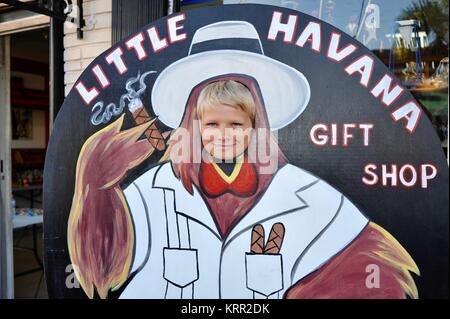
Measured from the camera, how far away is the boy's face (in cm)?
247

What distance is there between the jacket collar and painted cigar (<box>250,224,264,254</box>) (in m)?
0.04

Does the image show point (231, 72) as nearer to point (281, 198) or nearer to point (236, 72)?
point (236, 72)

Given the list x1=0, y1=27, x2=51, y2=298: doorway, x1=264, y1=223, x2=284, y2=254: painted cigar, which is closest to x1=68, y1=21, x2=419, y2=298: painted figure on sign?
x1=264, y1=223, x2=284, y2=254: painted cigar

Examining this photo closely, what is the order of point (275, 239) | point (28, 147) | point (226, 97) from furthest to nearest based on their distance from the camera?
point (28, 147)
point (226, 97)
point (275, 239)

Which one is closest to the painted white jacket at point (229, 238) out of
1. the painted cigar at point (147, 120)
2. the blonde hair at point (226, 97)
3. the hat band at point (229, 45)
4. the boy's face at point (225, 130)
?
the painted cigar at point (147, 120)

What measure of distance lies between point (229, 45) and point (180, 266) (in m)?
1.51

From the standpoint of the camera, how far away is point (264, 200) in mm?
2422

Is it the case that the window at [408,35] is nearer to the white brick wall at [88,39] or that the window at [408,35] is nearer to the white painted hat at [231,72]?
the white painted hat at [231,72]

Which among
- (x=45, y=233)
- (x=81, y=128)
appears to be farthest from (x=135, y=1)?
(x=45, y=233)

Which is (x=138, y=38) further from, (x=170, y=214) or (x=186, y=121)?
(x=170, y=214)

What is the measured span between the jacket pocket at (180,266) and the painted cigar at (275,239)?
50 centimetres

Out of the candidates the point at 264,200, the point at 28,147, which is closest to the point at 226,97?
the point at 264,200

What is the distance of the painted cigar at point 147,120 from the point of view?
2.57 metres

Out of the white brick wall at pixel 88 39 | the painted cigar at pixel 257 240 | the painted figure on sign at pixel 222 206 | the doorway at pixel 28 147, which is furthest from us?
the doorway at pixel 28 147
